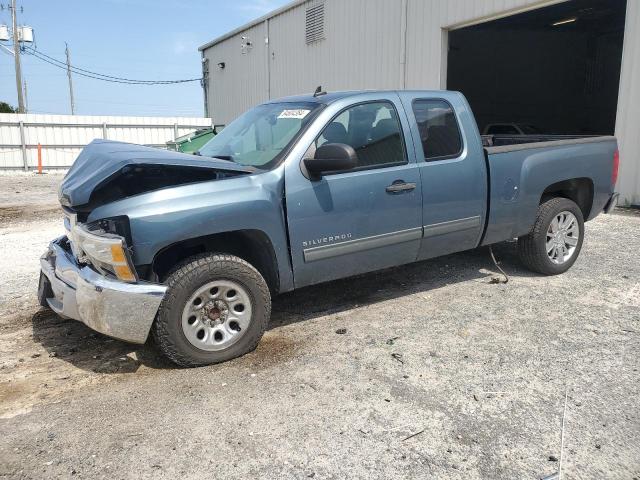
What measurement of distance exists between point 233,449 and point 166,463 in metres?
0.33

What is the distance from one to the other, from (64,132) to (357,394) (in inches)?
879

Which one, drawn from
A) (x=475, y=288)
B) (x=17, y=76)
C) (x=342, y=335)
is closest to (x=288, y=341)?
(x=342, y=335)

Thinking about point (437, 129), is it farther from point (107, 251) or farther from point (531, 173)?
point (107, 251)

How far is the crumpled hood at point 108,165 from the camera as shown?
3424mm

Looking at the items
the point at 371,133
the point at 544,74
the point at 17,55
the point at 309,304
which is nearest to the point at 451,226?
the point at 371,133

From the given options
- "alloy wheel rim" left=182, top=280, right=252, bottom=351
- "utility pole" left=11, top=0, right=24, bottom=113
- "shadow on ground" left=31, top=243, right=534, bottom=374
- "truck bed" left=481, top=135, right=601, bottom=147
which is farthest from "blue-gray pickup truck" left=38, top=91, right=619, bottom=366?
"utility pole" left=11, top=0, right=24, bottom=113

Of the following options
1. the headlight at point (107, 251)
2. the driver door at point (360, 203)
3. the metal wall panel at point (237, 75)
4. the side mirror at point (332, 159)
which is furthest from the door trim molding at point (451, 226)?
the metal wall panel at point (237, 75)

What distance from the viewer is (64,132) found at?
22094 mm

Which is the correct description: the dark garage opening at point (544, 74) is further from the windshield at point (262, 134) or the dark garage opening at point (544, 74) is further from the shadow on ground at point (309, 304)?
the windshield at point (262, 134)

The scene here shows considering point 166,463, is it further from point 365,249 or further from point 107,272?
point 365,249

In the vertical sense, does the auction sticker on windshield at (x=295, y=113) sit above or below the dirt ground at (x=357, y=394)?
above

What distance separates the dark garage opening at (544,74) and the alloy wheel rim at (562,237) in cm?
1778

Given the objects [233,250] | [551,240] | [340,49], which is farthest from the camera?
[340,49]

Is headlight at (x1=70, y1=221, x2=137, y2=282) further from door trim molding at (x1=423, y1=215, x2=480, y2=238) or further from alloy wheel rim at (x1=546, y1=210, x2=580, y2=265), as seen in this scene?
alloy wheel rim at (x1=546, y1=210, x2=580, y2=265)
